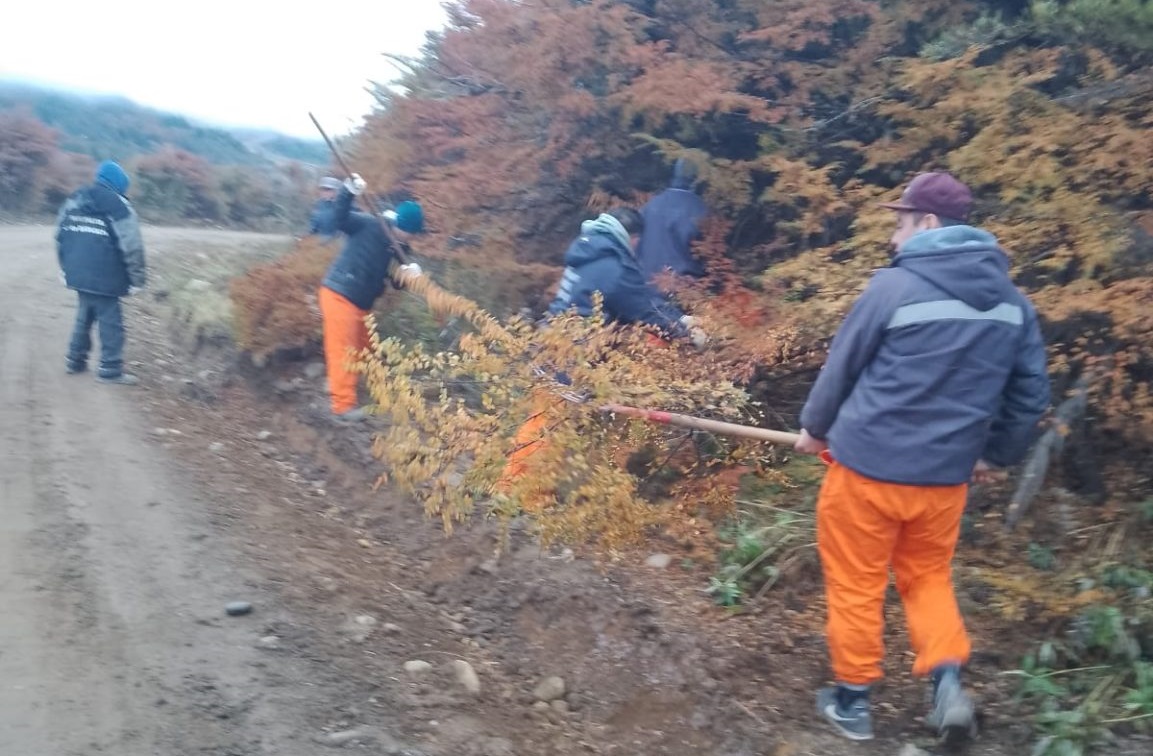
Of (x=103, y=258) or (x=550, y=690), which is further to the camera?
(x=103, y=258)

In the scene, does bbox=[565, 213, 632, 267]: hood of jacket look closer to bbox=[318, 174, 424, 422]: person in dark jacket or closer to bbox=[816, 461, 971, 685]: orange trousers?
bbox=[318, 174, 424, 422]: person in dark jacket

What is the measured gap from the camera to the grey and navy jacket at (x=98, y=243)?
781 centimetres

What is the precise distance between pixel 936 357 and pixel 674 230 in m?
3.12

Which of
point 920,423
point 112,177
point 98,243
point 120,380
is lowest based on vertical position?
point 120,380

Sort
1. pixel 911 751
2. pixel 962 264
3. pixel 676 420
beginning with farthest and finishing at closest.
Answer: pixel 676 420 → pixel 911 751 → pixel 962 264

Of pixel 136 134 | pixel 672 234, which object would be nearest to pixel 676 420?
pixel 672 234

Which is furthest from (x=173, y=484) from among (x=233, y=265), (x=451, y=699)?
(x=233, y=265)

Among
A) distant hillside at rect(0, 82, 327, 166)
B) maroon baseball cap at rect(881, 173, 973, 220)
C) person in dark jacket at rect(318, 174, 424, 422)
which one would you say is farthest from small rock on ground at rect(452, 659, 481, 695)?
distant hillside at rect(0, 82, 327, 166)

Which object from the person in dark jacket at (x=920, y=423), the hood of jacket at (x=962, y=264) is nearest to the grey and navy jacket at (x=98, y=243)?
the person in dark jacket at (x=920, y=423)

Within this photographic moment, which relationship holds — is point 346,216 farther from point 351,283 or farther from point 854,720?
point 854,720

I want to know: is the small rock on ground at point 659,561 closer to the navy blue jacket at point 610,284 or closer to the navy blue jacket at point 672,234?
the navy blue jacket at point 610,284

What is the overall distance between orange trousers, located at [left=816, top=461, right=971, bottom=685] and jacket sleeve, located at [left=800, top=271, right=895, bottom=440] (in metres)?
0.21

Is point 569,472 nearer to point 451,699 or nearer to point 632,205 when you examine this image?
point 451,699

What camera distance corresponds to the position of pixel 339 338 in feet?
24.4
